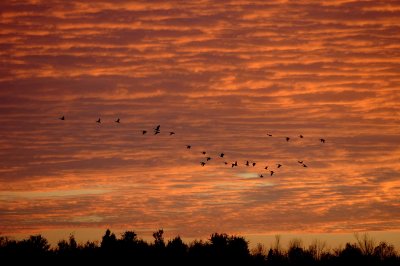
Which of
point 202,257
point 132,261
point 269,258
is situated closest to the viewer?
point 132,261

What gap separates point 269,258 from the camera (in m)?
97.1

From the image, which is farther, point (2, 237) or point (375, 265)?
point (375, 265)

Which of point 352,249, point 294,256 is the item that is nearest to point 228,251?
point 294,256

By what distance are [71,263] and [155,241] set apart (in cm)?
1506

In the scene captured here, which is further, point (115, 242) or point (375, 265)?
point (375, 265)

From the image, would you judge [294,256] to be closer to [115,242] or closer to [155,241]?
[155,241]

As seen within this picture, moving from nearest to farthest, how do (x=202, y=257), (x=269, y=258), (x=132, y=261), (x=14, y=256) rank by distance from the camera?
(x=14, y=256) < (x=132, y=261) < (x=202, y=257) < (x=269, y=258)

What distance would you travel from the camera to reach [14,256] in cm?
7831

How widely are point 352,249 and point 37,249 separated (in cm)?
4347

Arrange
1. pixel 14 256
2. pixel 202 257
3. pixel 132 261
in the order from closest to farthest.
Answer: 1. pixel 14 256
2. pixel 132 261
3. pixel 202 257

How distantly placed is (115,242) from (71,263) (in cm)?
834

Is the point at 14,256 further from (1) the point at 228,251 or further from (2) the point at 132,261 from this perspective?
(1) the point at 228,251

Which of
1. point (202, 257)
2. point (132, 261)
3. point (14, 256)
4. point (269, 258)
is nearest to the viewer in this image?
point (14, 256)

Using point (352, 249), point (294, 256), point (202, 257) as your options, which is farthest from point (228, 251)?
point (352, 249)
